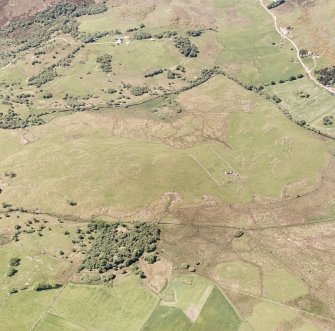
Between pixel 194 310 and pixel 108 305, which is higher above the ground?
pixel 108 305

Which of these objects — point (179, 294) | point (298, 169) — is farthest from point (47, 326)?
point (298, 169)

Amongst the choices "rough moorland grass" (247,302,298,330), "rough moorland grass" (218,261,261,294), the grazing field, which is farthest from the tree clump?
"rough moorland grass" (247,302,298,330)

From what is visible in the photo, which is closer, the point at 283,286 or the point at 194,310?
the point at 194,310

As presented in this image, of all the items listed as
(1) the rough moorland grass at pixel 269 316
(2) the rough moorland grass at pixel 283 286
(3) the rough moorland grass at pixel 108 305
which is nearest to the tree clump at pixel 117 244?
(3) the rough moorland grass at pixel 108 305

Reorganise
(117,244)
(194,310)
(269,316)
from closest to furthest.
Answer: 1. (269,316)
2. (194,310)
3. (117,244)

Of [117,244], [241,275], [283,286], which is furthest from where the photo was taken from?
[117,244]

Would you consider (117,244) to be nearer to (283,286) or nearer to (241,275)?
(241,275)

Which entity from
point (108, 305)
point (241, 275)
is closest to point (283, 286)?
point (241, 275)

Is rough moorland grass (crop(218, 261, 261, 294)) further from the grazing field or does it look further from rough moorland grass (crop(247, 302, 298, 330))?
the grazing field
